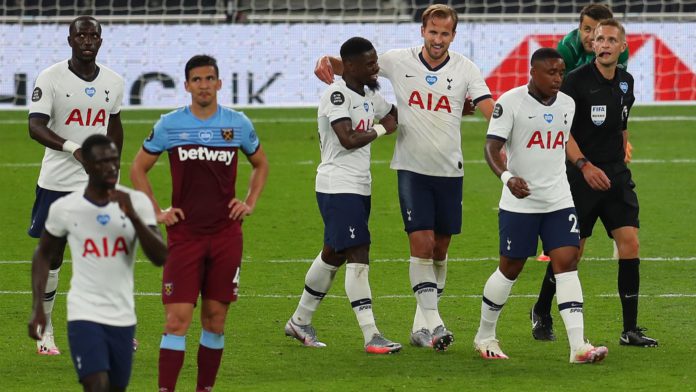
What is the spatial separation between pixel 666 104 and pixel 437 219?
629 inches

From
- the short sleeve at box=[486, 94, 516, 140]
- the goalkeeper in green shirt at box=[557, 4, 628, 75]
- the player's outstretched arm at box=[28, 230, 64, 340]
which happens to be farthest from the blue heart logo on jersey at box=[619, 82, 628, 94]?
the player's outstretched arm at box=[28, 230, 64, 340]

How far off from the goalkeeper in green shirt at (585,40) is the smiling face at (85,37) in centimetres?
350

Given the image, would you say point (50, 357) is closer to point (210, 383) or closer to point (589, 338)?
point (210, 383)

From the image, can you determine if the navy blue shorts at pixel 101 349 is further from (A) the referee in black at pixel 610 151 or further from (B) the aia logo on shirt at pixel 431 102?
(A) the referee in black at pixel 610 151

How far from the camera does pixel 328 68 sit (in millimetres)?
9500

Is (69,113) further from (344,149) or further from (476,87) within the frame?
(476,87)

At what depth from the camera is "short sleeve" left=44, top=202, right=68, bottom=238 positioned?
6297 millimetres

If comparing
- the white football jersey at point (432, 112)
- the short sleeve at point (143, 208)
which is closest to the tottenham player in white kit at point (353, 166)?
the white football jersey at point (432, 112)

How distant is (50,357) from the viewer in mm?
8859

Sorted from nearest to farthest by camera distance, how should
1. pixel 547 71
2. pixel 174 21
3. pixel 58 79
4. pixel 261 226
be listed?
1. pixel 547 71
2. pixel 58 79
3. pixel 261 226
4. pixel 174 21

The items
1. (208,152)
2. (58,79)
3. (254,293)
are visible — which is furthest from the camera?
(254,293)

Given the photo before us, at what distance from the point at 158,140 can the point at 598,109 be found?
3211 millimetres

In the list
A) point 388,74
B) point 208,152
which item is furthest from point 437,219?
point 208,152

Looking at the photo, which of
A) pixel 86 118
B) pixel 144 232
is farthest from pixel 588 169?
pixel 144 232
